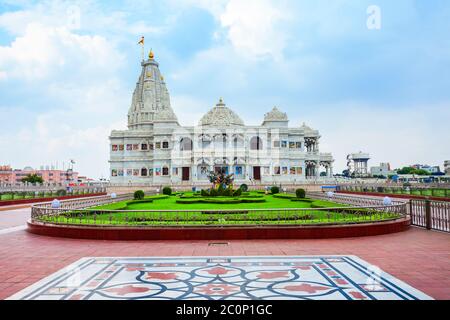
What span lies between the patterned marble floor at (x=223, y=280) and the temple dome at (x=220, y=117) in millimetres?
51431

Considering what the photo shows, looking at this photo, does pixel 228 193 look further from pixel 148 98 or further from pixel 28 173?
pixel 28 173

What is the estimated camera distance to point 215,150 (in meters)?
57.1

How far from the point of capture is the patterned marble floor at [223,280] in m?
5.72

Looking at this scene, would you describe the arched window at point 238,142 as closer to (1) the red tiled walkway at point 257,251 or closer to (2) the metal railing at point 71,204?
(2) the metal railing at point 71,204

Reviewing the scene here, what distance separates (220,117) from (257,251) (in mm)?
51430

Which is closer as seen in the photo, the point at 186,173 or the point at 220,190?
the point at 220,190

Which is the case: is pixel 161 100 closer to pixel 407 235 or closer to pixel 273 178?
pixel 273 178

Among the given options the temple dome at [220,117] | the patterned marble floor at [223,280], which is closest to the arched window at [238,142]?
the temple dome at [220,117]

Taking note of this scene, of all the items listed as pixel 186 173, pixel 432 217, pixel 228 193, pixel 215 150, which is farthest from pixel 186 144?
pixel 432 217

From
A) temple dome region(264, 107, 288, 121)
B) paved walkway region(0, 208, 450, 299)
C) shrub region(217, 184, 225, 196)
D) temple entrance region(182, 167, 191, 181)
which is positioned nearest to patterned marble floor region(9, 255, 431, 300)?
paved walkway region(0, 208, 450, 299)

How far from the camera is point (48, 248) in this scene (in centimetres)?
1012

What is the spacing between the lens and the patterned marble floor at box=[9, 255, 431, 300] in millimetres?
5723
